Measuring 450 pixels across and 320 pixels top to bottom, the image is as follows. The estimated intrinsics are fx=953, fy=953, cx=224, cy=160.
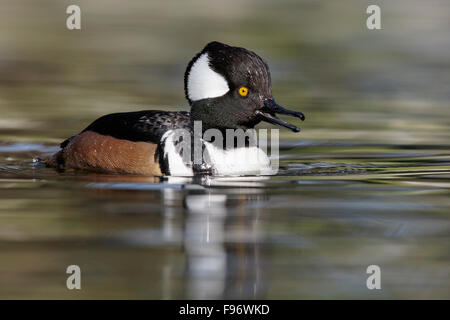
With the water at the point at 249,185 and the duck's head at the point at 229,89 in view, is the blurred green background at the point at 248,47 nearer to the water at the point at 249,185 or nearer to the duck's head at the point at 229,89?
the water at the point at 249,185

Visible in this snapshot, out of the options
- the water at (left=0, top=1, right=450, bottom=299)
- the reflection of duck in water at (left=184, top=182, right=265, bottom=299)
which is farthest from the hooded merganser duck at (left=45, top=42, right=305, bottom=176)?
the reflection of duck in water at (left=184, top=182, right=265, bottom=299)

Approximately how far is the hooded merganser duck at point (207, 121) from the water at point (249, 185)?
33 centimetres

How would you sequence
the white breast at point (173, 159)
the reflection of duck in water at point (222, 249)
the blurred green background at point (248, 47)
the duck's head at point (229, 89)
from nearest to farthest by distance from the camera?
the reflection of duck in water at point (222, 249) < the duck's head at point (229, 89) < the white breast at point (173, 159) < the blurred green background at point (248, 47)

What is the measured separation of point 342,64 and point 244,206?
11922 mm

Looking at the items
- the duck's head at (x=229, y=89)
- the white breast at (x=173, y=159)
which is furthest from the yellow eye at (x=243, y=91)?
the white breast at (x=173, y=159)

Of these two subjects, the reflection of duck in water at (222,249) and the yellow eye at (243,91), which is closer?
the reflection of duck in water at (222,249)

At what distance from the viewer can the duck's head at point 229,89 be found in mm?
10078

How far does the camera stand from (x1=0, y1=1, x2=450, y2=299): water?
642cm

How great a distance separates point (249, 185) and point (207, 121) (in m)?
1.21

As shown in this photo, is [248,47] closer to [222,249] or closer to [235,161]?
[235,161]

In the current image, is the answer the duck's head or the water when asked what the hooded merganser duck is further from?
the water

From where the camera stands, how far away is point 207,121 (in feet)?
34.8

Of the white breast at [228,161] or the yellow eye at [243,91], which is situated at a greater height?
the yellow eye at [243,91]

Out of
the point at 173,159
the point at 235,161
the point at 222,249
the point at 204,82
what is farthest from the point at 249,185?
the point at 222,249
